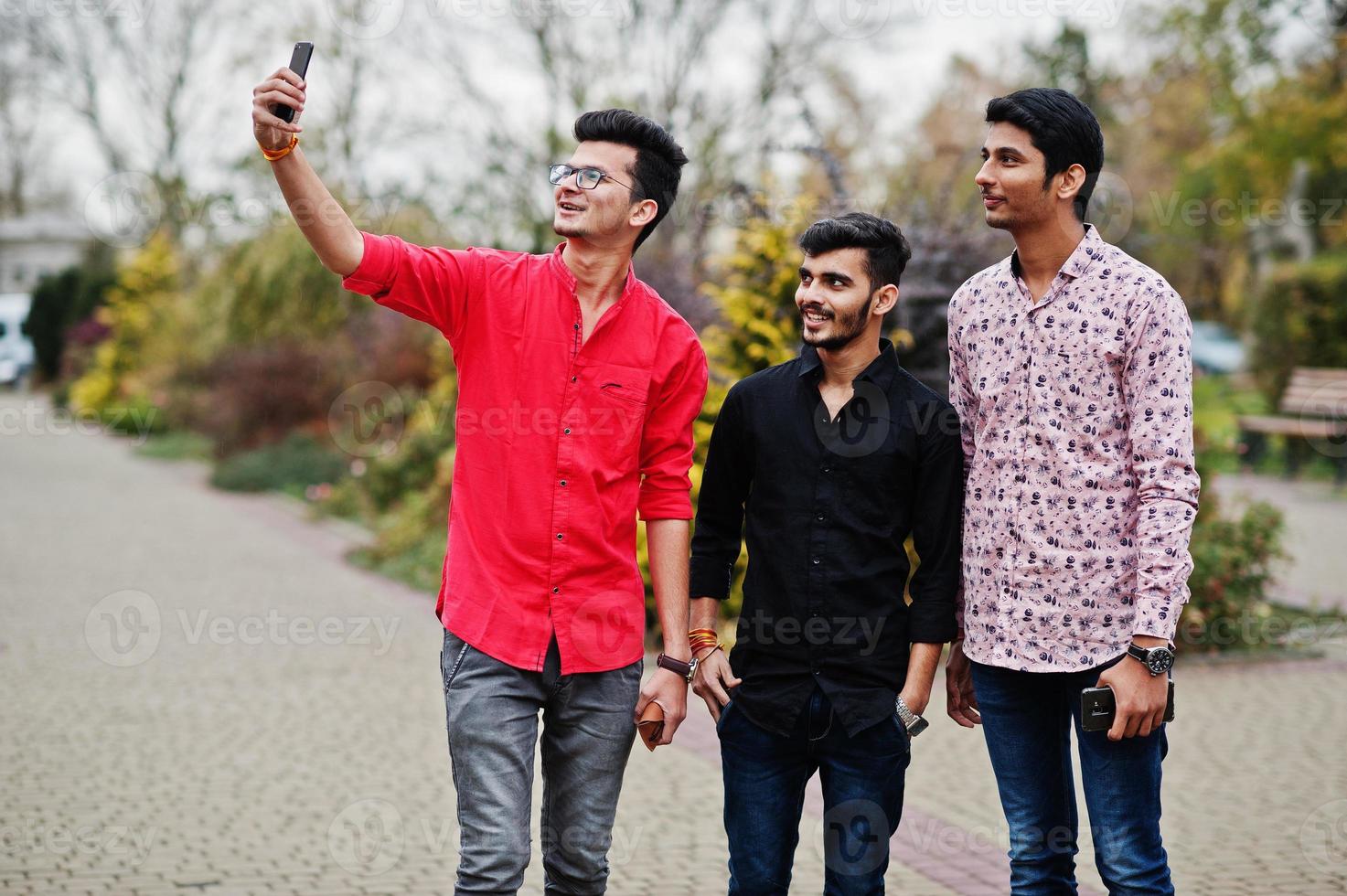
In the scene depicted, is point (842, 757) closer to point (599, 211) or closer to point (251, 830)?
point (599, 211)

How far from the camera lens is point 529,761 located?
9.42 ft

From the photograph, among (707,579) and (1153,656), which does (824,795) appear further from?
(1153,656)

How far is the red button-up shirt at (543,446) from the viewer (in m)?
2.87

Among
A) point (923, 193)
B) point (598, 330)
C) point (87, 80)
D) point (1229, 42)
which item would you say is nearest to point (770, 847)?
point (598, 330)

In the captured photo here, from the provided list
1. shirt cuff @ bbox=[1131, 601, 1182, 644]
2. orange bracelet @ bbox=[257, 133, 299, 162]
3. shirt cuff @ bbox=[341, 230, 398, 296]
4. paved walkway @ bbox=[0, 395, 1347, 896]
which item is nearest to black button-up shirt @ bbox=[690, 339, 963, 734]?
shirt cuff @ bbox=[1131, 601, 1182, 644]

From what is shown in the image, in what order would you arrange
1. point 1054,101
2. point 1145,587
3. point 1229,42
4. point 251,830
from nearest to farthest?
point 1145,587 < point 1054,101 < point 251,830 < point 1229,42

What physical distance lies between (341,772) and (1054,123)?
161 inches

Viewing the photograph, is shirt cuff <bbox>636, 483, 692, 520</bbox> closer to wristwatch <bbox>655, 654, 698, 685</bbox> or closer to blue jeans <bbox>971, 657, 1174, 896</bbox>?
wristwatch <bbox>655, 654, 698, 685</bbox>

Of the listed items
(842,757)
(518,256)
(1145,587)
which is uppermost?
(518,256)

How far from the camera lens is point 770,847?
9.55ft

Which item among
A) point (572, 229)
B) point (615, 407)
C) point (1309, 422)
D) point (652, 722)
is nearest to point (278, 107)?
point (572, 229)

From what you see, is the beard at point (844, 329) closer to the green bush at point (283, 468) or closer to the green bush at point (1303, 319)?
the green bush at point (283, 468)

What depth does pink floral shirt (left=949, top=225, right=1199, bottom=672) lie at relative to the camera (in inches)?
103

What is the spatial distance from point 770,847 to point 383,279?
1464mm
